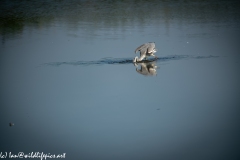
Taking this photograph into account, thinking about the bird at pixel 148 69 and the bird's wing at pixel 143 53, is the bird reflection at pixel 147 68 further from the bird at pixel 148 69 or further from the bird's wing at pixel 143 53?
the bird's wing at pixel 143 53

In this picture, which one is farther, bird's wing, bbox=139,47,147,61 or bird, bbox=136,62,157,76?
bird's wing, bbox=139,47,147,61

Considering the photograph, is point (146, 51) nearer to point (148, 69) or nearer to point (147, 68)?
point (147, 68)

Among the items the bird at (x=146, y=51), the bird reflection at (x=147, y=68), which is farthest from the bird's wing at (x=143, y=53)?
the bird reflection at (x=147, y=68)

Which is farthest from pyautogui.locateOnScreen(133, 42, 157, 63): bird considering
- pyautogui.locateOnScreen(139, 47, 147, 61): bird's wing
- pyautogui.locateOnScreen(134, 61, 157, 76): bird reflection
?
pyautogui.locateOnScreen(134, 61, 157, 76): bird reflection

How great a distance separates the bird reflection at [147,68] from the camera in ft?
40.6

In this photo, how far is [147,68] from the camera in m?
12.9

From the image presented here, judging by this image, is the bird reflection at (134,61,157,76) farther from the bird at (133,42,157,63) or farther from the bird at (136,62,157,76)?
the bird at (133,42,157,63)

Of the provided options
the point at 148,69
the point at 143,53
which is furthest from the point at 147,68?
the point at 143,53

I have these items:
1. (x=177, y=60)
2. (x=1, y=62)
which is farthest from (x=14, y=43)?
(x=177, y=60)

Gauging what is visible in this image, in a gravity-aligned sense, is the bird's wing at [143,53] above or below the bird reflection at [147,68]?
above

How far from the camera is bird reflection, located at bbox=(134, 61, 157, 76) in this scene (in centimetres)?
1239

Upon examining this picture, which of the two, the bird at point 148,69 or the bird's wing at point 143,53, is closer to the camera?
the bird at point 148,69

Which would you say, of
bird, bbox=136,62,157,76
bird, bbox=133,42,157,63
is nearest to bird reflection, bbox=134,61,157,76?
bird, bbox=136,62,157,76

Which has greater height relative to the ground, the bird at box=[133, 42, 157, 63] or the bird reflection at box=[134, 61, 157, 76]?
the bird at box=[133, 42, 157, 63]
